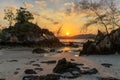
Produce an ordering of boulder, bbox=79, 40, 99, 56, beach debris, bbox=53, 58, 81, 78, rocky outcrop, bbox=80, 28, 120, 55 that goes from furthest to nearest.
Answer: boulder, bbox=79, 40, 99, 56, rocky outcrop, bbox=80, 28, 120, 55, beach debris, bbox=53, 58, 81, 78

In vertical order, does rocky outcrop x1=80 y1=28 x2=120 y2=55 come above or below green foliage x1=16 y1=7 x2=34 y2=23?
below

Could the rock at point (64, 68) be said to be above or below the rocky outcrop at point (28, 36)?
below

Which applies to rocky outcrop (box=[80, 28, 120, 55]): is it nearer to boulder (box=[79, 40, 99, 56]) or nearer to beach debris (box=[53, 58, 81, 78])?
boulder (box=[79, 40, 99, 56])

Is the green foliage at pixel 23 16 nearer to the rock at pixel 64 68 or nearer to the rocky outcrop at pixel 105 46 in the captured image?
the rocky outcrop at pixel 105 46

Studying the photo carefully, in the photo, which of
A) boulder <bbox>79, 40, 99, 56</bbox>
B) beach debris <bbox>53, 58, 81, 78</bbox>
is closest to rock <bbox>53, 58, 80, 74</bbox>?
beach debris <bbox>53, 58, 81, 78</bbox>

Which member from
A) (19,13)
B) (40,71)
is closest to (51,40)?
(19,13)

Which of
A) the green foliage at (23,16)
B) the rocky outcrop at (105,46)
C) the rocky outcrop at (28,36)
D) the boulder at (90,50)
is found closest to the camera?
the rocky outcrop at (105,46)

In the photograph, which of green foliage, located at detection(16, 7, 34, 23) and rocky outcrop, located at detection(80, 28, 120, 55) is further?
green foliage, located at detection(16, 7, 34, 23)

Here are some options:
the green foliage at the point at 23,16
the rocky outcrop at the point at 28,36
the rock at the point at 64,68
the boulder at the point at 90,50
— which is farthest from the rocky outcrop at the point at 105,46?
the green foliage at the point at 23,16

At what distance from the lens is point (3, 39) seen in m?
101

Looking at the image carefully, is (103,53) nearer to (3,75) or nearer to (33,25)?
(3,75)

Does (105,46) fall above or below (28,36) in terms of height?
below

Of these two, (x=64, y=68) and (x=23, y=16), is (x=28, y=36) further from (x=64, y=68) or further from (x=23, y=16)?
(x=64, y=68)

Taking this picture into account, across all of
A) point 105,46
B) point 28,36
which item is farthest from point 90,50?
point 28,36
